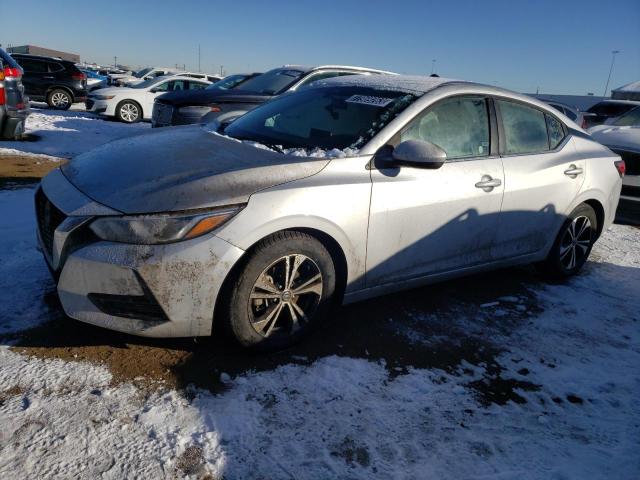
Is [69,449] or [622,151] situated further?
[622,151]

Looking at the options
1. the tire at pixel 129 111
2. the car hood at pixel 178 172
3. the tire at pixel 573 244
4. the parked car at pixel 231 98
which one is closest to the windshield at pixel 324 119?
the car hood at pixel 178 172

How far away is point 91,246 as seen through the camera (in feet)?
7.79

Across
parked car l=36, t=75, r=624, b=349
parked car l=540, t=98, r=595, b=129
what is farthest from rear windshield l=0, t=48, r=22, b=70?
parked car l=540, t=98, r=595, b=129

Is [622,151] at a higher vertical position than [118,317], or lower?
higher

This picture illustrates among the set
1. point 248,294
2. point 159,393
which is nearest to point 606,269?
point 248,294

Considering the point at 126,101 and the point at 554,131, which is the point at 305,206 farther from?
the point at 126,101

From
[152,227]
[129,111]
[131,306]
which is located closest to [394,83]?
[152,227]

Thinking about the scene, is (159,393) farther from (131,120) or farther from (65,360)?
(131,120)

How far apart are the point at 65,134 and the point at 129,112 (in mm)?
3931

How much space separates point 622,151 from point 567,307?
4.14 m

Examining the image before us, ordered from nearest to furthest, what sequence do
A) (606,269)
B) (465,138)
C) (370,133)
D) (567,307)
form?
(370,133)
(465,138)
(567,307)
(606,269)

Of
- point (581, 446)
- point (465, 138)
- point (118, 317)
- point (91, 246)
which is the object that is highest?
point (465, 138)

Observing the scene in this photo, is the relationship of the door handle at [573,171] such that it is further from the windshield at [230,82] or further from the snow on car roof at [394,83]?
the windshield at [230,82]

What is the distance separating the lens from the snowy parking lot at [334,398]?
80.9 inches
